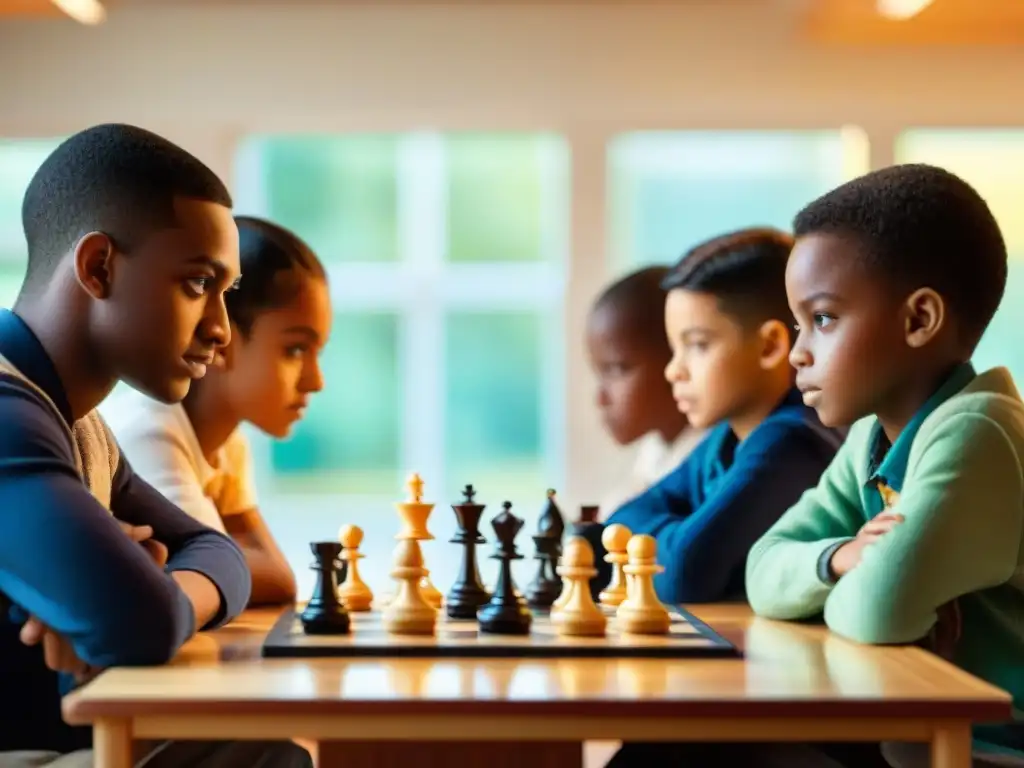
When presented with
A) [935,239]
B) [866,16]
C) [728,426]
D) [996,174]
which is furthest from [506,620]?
[996,174]

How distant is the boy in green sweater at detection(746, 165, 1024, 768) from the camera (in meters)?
1.45

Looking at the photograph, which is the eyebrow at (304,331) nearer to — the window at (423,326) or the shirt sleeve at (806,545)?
the shirt sleeve at (806,545)

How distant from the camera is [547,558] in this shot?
67.8 inches

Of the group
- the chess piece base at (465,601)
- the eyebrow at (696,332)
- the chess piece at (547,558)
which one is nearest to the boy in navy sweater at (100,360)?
the chess piece base at (465,601)

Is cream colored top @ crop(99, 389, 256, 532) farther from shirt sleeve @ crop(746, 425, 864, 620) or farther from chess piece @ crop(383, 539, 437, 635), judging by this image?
shirt sleeve @ crop(746, 425, 864, 620)

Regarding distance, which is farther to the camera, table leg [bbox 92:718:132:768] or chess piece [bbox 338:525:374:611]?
chess piece [bbox 338:525:374:611]

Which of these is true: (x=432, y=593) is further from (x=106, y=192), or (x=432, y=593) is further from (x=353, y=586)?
(x=106, y=192)

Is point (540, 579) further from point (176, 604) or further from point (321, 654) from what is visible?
point (176, 604)

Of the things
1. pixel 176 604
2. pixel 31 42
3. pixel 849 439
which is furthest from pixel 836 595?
pixel 31 42

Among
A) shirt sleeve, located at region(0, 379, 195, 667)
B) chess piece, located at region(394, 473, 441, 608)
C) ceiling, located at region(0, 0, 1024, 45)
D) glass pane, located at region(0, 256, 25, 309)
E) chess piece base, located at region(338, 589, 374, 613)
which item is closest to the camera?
shirt sleeve, located at region(0, 379, 195, 667)

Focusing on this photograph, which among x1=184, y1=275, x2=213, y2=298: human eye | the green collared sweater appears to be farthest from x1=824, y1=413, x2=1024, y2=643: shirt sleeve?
x1=184, y1=275, x2=213, y2=298: human eye

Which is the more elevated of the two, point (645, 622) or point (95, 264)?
point (95, 264)

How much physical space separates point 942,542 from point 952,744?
341 millimetres

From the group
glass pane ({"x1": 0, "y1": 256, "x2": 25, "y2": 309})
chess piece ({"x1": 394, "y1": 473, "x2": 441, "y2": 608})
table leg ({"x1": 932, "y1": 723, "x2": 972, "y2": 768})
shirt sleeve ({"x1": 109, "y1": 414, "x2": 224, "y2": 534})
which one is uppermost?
glass pane ({"x1": 0, "y1": 256, "x2": 25, "y2": 309})
